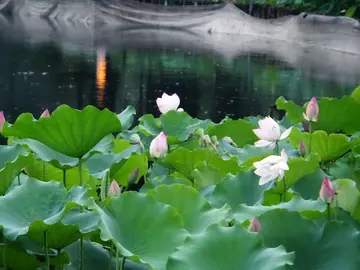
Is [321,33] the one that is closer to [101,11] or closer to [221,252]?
[101,11]

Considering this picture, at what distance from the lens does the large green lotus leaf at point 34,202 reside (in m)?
1.09

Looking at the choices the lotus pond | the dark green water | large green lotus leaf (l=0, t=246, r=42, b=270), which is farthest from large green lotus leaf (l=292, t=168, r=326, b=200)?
the dark green water

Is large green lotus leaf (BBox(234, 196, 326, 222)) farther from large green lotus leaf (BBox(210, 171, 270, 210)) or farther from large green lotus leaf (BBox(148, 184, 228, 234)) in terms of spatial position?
large green lotus leaf (BBox(210, 171, 270, 210))

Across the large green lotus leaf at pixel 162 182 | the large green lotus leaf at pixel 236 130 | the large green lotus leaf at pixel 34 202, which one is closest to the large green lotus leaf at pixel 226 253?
the large green lotus leaf at pixel 34 202

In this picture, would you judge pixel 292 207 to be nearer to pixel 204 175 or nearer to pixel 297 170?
pixel 297 170

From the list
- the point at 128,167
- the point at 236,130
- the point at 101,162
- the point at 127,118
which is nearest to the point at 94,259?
the point at 128,167

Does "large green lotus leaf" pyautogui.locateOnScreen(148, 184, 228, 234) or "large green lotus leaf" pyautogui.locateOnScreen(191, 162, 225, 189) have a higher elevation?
"large green lotus leaf" pyautogui.locateOnScreen(148, 184, 228, 234)

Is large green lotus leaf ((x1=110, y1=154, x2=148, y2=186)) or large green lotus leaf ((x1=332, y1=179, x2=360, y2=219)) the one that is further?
large green lotus leaf ((x1=110, y1=154, x2=148, y2=186))

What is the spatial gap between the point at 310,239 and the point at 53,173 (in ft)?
2.42

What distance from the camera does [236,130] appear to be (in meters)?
2.16

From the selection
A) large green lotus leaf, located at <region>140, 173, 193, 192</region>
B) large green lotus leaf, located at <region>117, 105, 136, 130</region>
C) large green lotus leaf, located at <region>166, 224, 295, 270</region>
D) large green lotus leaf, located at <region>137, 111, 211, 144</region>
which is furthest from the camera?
large green lotus leaf, located at <region>137, 111, 211, 144</region>

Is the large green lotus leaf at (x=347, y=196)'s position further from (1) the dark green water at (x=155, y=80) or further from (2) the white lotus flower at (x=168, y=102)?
(1) the dark green water at (x=155, y=80)

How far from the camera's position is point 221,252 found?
0.87 metres

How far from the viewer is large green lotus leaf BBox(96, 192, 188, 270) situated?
3.23 ft
